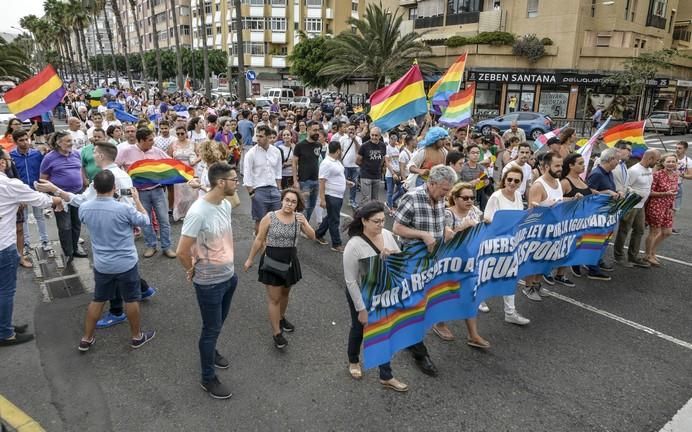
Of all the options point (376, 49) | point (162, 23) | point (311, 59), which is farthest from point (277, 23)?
point (376, 49)

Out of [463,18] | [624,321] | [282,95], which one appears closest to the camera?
[624,321]

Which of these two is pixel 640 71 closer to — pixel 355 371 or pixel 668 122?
pixel 668 122

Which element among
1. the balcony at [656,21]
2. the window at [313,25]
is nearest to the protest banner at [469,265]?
the balcony at [656,21]

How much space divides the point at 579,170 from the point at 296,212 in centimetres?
379

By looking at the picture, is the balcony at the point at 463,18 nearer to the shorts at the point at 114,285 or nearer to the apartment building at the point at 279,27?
the apartment building at the point at 279,27

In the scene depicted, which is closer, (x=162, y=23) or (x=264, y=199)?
(x=264, y=199)

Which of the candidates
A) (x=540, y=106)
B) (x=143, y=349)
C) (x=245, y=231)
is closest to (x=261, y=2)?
(x=540, y=106)

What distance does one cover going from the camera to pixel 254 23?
6141 centimetres

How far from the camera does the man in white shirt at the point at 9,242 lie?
14.4ft

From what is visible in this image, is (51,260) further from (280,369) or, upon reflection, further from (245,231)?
(280,369)

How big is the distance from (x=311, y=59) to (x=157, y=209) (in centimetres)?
3875

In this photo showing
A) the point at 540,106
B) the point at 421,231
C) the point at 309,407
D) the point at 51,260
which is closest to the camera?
the point at 309,407

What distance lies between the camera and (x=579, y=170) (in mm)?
6047

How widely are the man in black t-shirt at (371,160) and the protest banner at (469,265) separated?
339 centimetres
